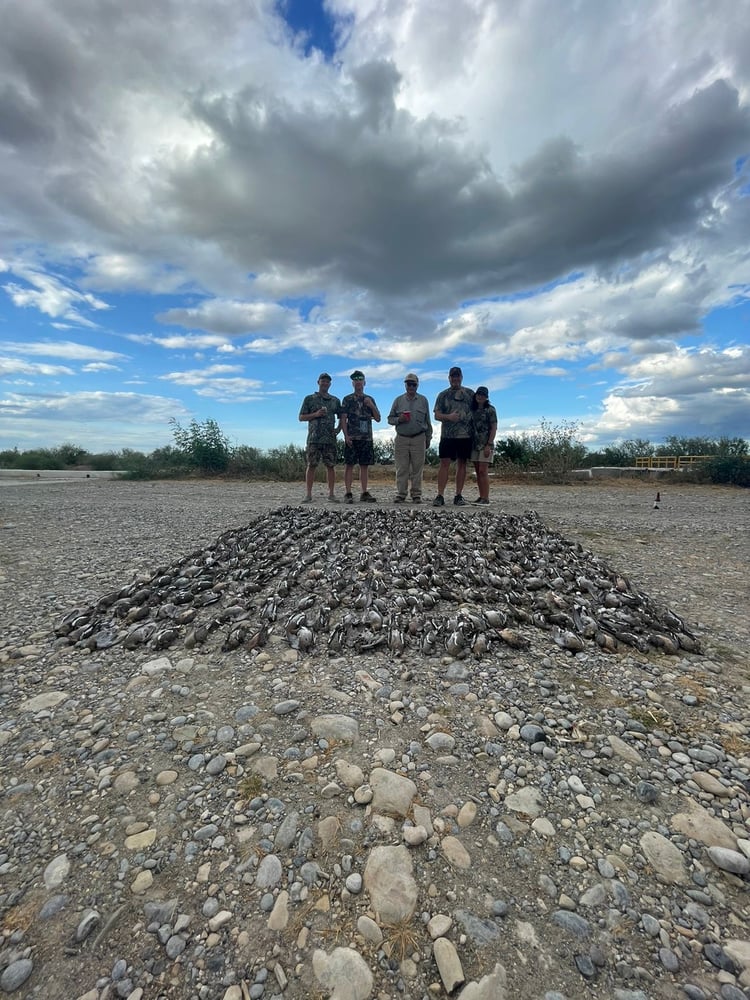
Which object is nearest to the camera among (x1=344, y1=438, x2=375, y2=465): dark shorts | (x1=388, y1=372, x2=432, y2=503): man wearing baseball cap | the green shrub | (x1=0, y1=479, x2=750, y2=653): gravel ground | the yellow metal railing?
(x1=0, y1=479, x2=750, y2=653): gravel ground

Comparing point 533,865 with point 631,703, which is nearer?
point 533,865

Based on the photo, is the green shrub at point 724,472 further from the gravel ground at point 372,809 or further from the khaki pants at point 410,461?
the gravel ground at point 372,809

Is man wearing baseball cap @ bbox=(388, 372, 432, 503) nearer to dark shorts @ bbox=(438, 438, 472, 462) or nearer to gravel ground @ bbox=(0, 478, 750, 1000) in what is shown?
dark shorts @ bbox=(438, 438, 472, 462)

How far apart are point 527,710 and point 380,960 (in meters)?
1.12

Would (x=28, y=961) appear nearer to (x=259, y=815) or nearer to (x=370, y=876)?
(x=259, y=815)

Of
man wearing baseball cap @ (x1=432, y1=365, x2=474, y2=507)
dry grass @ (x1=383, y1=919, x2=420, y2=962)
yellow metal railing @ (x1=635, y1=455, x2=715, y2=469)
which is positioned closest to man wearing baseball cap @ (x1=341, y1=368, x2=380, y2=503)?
man wearing baseball cap @ (x1=432, y1=365, x2=474, y2=507)

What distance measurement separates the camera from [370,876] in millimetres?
1236

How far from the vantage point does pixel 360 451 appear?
26.1ft

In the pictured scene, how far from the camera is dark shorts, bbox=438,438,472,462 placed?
7316 millimetres

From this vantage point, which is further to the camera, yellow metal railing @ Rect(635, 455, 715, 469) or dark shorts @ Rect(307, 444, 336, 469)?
yellow metal railing @ Rect(635, 455, 715, 469)

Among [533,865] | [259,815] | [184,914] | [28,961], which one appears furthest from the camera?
[259,815]

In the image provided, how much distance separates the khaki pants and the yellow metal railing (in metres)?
12.6

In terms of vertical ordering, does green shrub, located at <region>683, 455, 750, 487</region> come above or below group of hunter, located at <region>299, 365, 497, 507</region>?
below

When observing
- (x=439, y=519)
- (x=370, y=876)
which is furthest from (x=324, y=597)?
(x=439, y=519)
